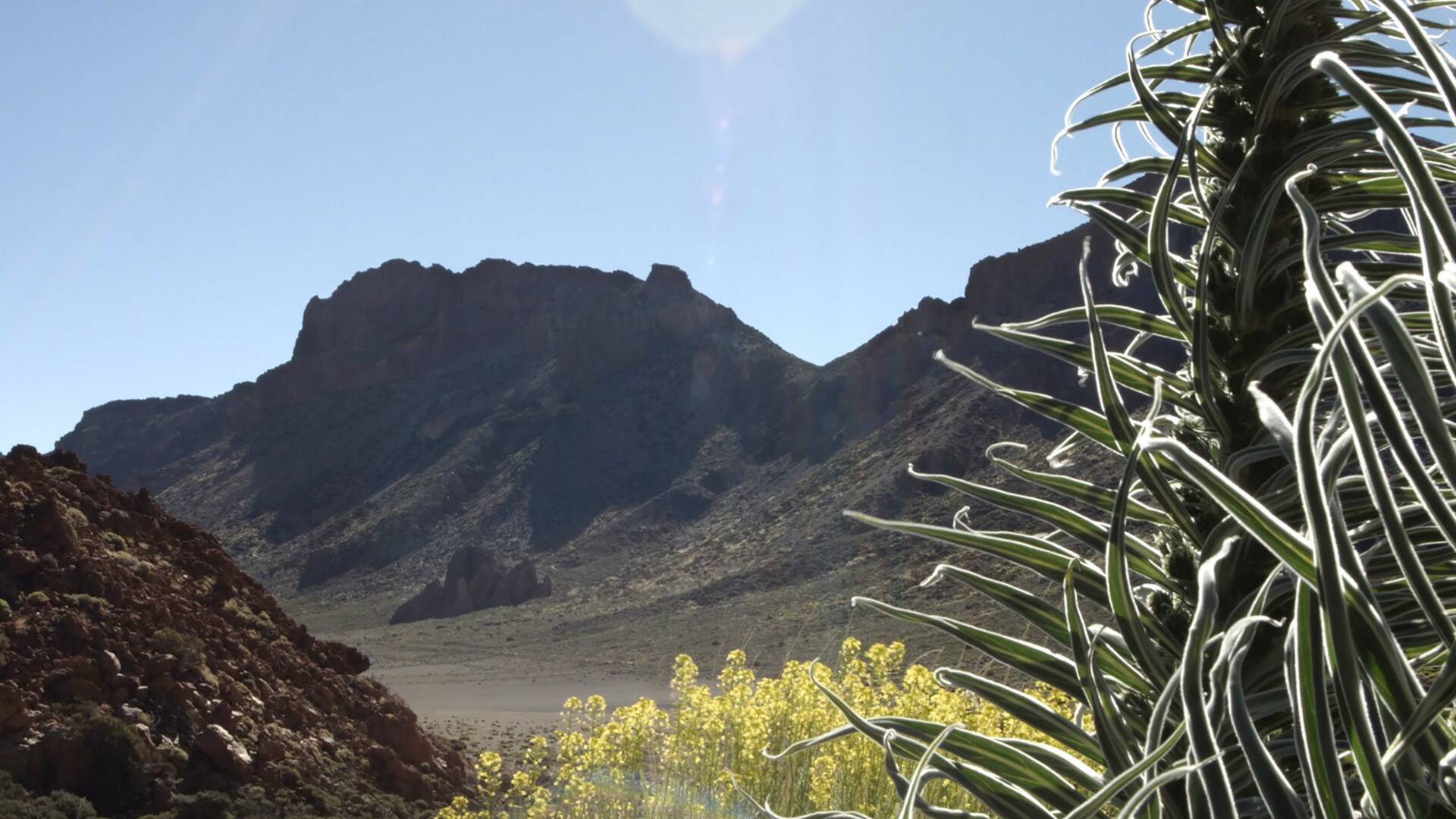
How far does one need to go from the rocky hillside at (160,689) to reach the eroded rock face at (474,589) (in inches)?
1542

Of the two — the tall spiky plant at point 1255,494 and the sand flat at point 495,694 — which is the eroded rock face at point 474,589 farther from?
the tall spiky plant at point 1255,494

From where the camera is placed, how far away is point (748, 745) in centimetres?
459

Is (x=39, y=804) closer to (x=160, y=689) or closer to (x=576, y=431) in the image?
(x=160, y=689)

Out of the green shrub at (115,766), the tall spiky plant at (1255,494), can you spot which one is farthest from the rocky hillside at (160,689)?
the tall spiky plant at (1255,494)

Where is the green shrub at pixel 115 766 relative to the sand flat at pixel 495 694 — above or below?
above

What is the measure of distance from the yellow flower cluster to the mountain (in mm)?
28432

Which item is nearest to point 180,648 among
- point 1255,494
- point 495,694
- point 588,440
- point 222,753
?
point 222,753

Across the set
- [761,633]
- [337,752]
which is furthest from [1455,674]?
[761,633]

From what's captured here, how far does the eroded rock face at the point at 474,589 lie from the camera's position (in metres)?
49.7

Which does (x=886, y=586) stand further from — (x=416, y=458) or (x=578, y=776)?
(x=416, y=458)

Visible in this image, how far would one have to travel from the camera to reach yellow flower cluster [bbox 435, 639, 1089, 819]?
13.6 feet

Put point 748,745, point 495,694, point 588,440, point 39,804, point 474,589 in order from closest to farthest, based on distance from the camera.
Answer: point 748,745, point 39,804, point 495,694, point 474,589, point 588,440

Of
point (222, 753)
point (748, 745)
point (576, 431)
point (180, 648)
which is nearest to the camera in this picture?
point (748, 745)

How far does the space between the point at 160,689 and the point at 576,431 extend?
6109 centimetres
